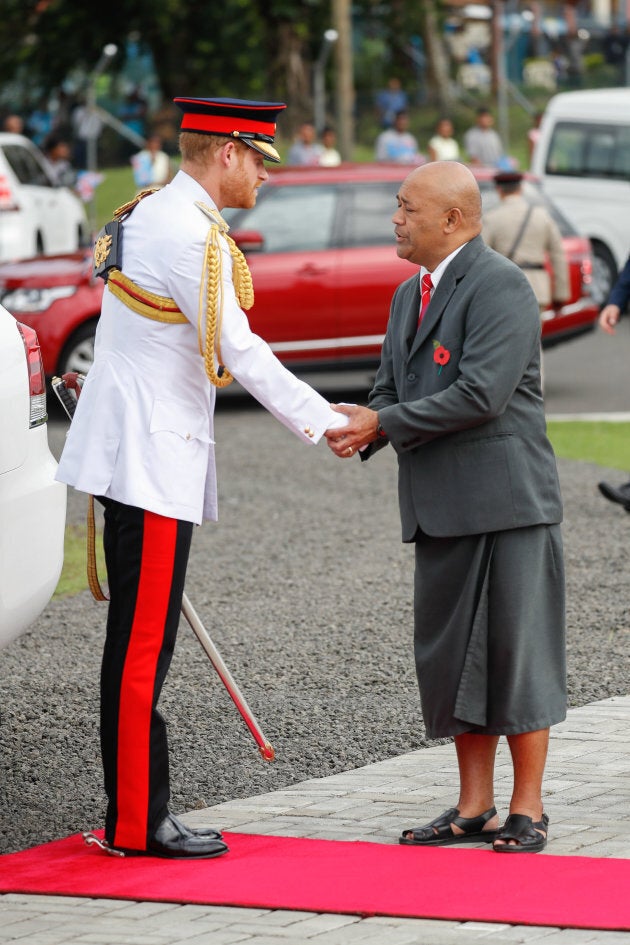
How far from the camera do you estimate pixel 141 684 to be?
434 cm

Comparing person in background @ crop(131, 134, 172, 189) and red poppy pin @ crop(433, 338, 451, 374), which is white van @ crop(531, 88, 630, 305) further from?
red poppy pin @ crop(433, 338, 451, 374)

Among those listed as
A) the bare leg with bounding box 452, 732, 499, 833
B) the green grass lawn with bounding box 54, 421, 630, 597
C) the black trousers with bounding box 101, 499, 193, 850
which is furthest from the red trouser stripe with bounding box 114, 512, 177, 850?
the green grass lawn with bounding box 54, 421, 630, 597

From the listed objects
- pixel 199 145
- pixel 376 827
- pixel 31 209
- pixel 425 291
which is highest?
pixel 199 145

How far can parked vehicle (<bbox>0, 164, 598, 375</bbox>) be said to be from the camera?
1279 cm

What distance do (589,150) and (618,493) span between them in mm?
11401

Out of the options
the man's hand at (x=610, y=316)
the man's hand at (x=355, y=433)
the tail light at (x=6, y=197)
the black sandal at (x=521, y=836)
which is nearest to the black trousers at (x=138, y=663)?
the man's hand at (x=355, y=433)

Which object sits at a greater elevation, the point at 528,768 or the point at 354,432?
the point at 354,432

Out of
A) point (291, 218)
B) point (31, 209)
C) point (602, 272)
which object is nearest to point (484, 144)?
point (602, 272)

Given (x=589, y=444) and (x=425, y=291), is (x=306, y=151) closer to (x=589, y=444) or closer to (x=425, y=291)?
(x=589, y=444)

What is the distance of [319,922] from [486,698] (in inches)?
31.0

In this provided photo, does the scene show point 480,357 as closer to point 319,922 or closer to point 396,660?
point 319,922

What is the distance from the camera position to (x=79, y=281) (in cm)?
1283

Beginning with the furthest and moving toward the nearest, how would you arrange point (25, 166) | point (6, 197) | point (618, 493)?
point (25, 166) < point (6, 197) < point (618, 493)

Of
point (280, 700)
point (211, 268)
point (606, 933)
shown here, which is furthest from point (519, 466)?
point (280, 700)
